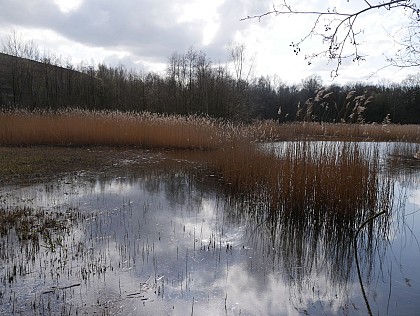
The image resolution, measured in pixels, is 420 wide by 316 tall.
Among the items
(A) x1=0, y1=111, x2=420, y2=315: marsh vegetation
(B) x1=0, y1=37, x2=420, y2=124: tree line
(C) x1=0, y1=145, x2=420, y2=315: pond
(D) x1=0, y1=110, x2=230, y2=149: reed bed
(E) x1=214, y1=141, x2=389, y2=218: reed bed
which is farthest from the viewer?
(B) x1=0, y1=37, x2=420, y2=124: tree line

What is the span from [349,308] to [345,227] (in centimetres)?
199

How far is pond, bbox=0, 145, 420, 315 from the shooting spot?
3.08m

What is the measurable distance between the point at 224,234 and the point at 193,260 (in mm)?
970

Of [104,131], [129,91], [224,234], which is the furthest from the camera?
[129,91]

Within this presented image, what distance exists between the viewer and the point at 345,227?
16.4ft

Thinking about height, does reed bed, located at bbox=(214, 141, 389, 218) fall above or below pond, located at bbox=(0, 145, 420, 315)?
above

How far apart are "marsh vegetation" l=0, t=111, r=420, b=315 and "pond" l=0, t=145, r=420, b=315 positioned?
17mm

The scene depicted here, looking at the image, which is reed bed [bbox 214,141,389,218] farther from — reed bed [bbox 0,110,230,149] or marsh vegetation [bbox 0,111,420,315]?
reed bed [bbox 0,110,230,149]

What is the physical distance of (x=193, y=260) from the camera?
12.9 ft

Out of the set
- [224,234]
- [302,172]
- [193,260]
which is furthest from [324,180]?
[193,260]

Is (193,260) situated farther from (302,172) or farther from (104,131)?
(104,131)

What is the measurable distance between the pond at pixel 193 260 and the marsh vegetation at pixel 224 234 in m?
0.02

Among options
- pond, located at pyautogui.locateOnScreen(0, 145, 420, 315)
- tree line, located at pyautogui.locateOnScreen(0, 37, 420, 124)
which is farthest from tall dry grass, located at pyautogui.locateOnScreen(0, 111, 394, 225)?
tree line, located at pyautogui.locateOnScreen(0, 37, 420, 124)

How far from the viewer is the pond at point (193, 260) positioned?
3.08 m
